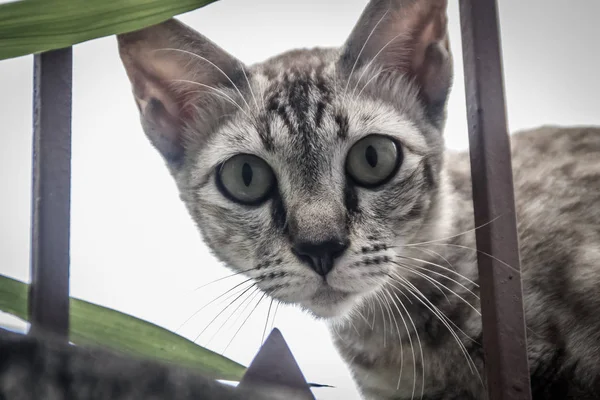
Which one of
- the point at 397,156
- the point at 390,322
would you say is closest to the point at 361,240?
the point at 397,156

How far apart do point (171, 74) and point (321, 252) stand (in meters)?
0.42

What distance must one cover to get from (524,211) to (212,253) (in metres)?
0.59

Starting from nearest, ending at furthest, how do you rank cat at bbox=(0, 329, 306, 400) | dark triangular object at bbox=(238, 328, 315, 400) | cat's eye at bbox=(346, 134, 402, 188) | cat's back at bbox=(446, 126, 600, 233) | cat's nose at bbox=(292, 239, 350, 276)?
cat at bbox=(0, 329, 306, 400) → dark triangular object at bbox=(238, 328, 315, 400) → cat's nose at bbox=(292, 239, 350, 276) → cat's eye at bbox=(346, 134, 402, 188) → cat's back at bbox=(446, 126, 600, 233)

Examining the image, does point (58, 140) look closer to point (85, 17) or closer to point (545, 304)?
point (85, 17)

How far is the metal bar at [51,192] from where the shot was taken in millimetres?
586

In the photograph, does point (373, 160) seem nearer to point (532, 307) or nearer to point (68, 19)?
point (532, 307)

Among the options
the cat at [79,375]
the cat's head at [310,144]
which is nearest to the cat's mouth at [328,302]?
the cat's head at [310,144]

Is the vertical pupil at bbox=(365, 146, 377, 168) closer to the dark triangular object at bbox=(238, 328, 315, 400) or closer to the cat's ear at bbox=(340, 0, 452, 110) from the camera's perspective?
the cat's ear at bbox=(340, 0, 452, 110)

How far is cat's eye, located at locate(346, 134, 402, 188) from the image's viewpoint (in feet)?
2.97

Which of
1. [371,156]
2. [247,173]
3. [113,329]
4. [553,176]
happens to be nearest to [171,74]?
[247,173]

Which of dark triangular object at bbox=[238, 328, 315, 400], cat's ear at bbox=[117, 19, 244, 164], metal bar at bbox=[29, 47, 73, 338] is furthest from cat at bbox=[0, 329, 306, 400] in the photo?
cat's ear at bbox=[117, 19, 244, 164]

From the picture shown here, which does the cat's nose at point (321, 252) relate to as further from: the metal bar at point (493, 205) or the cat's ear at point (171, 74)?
the cat's ear at point (171, 74)

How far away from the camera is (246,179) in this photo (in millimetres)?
951

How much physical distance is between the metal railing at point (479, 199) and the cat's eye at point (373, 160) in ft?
0.77
